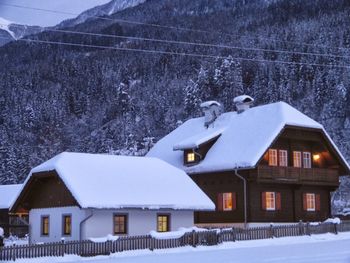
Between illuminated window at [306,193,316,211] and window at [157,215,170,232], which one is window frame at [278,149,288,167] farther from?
window at [157,215,170,232]

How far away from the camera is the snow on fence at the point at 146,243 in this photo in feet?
85.8

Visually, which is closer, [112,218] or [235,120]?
[112,218]

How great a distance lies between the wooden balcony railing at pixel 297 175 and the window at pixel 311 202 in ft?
5.37

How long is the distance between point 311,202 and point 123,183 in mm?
17893

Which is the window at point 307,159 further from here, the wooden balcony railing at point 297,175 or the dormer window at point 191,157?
the dormer window at point 191,157

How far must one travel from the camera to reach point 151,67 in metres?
180

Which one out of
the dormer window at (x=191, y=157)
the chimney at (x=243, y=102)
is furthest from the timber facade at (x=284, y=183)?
the chimney at (x=243, y=102)

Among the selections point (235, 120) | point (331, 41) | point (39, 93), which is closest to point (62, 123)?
point (39, 93)

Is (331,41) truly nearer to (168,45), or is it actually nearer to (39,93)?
(168,45)

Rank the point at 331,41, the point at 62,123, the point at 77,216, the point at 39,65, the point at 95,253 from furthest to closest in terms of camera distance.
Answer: the point at 39,65
the point at 62,123
the point at 331,41
the point at 77,216
the point at 95,253

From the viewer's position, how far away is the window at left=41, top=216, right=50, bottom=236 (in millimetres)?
35688

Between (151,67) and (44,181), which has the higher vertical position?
(151,67)

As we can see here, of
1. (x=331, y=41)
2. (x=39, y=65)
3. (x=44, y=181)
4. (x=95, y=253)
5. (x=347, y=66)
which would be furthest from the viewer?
(x=39, y=65)

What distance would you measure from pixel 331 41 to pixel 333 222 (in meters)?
107
